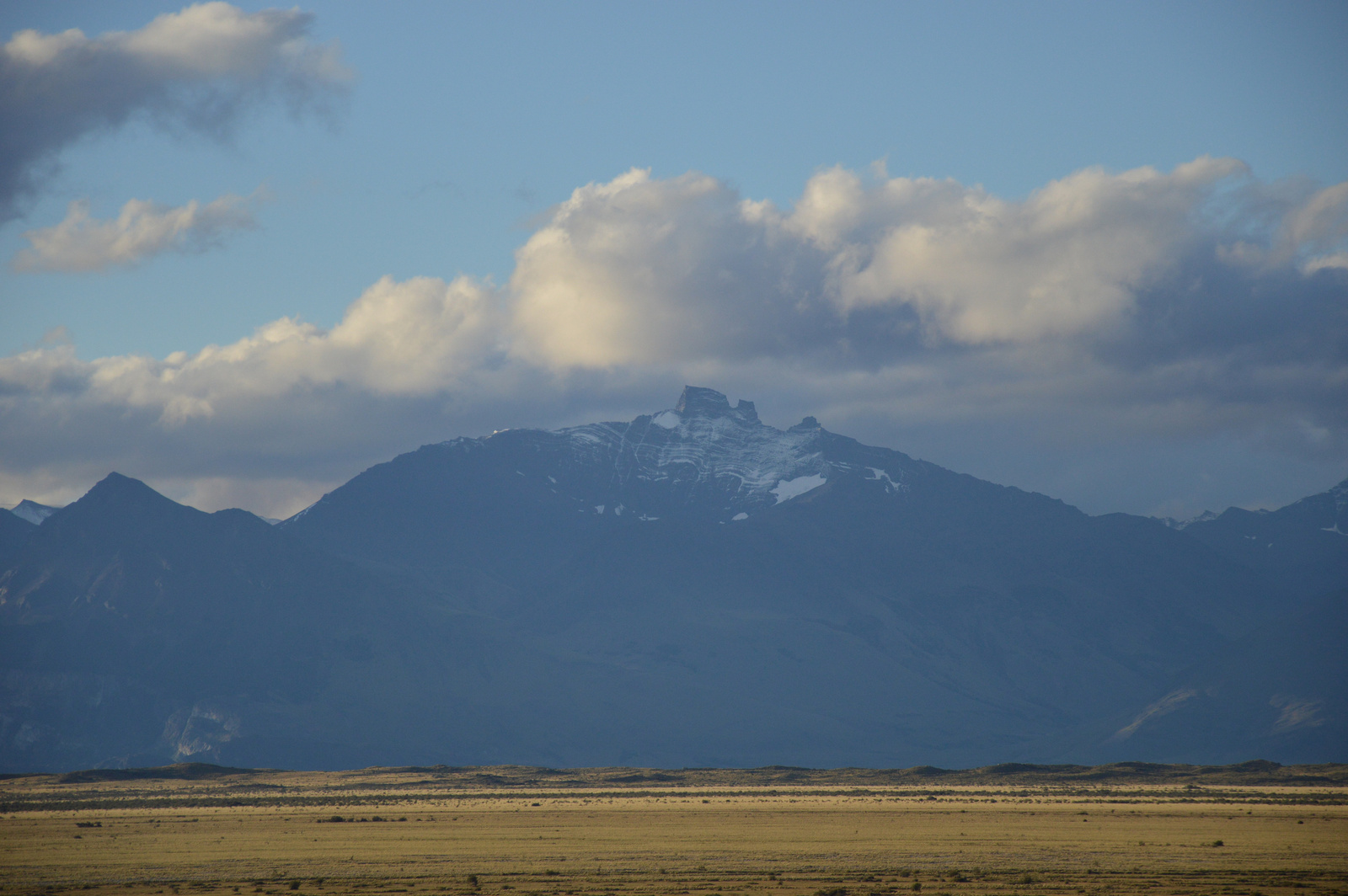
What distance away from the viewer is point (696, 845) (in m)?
95.5

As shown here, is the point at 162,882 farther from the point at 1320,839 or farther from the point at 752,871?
the point at 1320,839

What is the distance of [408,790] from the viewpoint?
191m

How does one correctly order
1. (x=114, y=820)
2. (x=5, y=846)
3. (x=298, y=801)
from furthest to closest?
(x=298, y=801) < (x=114, y=820) < (x=5, y=846)

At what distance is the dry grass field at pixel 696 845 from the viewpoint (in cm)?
7488

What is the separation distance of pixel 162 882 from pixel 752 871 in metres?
37.7

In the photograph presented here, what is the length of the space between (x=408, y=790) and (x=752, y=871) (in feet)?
403

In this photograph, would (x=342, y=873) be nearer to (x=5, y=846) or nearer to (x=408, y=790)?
(x=5, y=846)

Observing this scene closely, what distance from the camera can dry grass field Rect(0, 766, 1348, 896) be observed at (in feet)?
246

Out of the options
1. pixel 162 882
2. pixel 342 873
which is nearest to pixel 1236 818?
pixel 342 873

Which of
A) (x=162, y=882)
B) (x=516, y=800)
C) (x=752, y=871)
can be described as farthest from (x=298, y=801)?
(x=752, y=871)

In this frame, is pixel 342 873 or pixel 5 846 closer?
pixel 342 873

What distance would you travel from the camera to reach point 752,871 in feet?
261

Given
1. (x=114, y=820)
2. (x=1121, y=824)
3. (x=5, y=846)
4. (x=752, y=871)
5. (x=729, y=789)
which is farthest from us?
(x=729, y=789)

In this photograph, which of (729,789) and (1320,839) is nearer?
(1320,839)
